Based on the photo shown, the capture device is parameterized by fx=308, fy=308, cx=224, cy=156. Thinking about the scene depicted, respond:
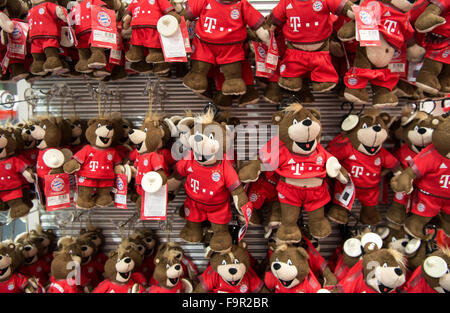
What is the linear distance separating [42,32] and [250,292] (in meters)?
1.68

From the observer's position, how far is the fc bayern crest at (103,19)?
1.43 metres

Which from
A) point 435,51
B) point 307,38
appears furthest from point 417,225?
point 307,38

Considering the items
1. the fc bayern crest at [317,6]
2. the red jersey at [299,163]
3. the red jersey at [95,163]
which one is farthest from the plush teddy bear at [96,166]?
the fc bayern crest at [317,6]

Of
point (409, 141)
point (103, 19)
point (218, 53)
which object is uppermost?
point (103, 19)

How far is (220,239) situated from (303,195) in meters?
0.46

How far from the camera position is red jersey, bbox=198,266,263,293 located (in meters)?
1.62

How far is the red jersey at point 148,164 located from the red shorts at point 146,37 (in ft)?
1.69

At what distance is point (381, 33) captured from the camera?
1.38 meters

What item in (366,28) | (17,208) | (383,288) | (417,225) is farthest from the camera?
(17,208)

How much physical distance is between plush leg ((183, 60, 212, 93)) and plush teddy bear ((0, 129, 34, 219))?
3.21 feet

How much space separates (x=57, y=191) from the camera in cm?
157

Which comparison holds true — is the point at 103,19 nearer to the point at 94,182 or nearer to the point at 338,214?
the point at 94,182

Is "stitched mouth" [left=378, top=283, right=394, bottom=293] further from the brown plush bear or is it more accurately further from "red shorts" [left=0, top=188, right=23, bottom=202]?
"red shorts" [left=0, top=188, right=23, bottom=202]
